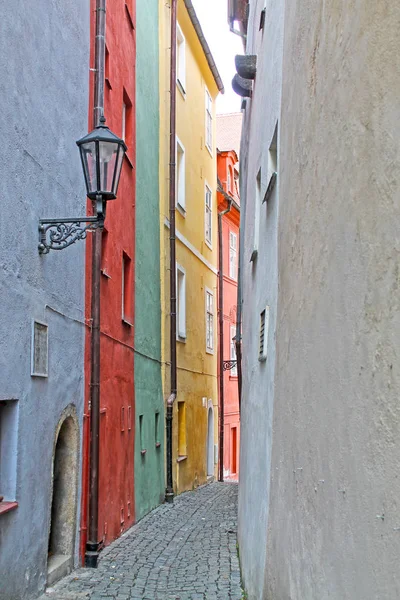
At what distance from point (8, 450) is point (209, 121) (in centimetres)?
1802

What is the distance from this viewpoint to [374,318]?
2502 millimetres

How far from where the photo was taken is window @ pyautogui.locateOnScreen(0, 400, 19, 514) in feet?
20.9

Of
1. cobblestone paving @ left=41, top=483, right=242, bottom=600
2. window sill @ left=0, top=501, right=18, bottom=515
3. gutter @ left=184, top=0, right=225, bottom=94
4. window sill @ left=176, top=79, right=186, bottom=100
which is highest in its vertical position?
gutter @ left=184, top=0, right=225, bottom=94

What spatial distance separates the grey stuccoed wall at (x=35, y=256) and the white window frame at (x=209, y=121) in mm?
13934

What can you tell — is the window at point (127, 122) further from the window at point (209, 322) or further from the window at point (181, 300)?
the window at point (209, 322)

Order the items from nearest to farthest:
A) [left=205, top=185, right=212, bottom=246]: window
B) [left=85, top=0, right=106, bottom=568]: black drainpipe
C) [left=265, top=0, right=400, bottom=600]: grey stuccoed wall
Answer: [left=265, top=0, right=400, bottom=600]: grey stuccoed wall → [left=85, top=0, right=106, bottom=568]: black drainpipe → [left=205, top=185, right=212, bottom=246]: window

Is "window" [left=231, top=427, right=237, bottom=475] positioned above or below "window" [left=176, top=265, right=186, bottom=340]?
below

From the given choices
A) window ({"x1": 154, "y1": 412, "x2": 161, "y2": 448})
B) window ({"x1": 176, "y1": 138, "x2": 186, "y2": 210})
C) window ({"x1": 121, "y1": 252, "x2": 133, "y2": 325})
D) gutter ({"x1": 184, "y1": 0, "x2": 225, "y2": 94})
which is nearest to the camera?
window ({"x1": 121, "y1": 252, "x2": 133, "y2": 325})

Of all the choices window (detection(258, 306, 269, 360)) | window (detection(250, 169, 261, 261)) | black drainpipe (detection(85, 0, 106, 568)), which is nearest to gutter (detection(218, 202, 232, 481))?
black drainpipe (detection(85, 0, 106, 568))

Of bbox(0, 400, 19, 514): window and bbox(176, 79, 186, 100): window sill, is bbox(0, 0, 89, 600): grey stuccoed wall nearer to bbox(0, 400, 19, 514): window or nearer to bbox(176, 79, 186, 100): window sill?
bbox(0, 400, 19, 514): window

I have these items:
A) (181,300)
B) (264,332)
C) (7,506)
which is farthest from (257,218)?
(181,300)

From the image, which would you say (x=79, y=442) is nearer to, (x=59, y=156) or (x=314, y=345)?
(x=59, y=156)

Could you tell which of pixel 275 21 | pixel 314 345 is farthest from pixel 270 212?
pixel 314 345

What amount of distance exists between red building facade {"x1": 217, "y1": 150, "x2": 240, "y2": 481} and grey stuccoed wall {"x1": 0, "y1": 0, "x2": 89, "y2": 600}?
620 inches
